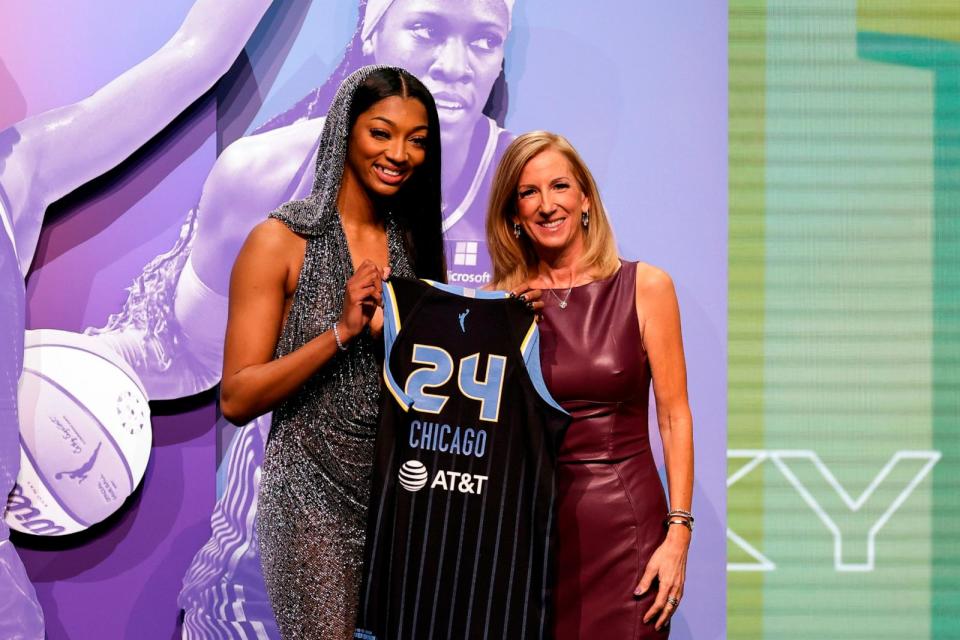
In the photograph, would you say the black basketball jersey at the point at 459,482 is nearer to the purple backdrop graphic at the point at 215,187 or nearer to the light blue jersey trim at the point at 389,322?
the light blue jersey trim at the point at 389,322

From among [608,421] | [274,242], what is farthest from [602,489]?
[274,242]

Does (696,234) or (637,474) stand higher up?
(696,234)

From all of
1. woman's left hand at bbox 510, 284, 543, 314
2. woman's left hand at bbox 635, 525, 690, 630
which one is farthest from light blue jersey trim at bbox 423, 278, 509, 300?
woman's left hand at bbox 635, 525, 690, 630

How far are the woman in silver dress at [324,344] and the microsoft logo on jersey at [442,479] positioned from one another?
3.3 inches

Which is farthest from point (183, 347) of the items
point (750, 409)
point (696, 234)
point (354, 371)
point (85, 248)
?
point (750, 409)

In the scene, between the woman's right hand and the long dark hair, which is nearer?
the woman's right hand

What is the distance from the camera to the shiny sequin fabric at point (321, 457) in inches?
74.1

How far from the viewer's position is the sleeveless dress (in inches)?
74.1

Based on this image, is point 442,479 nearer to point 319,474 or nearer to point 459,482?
→ point 459,482

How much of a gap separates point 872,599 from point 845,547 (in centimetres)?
20

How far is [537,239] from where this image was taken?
2.11 m

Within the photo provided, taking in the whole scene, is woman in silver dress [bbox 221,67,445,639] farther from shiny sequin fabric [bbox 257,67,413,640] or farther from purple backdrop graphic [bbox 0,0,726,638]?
purple backdrop graphic [bbox 0,0,726,638]

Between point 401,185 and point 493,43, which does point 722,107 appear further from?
point 401,185

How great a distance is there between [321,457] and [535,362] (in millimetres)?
467
